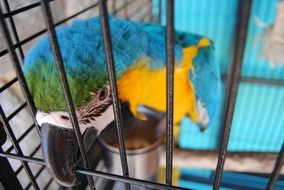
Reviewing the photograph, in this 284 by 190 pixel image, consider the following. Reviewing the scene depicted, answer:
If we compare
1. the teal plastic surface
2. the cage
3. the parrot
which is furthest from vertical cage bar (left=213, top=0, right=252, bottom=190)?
the teal plastic surface

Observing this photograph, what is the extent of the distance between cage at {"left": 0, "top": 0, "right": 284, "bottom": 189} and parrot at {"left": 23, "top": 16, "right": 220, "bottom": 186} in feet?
0.09

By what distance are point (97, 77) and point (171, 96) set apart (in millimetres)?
249

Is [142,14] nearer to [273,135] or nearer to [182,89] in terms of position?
[182,89]

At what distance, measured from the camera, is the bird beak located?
35 cm

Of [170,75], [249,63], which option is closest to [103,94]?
[170,75]

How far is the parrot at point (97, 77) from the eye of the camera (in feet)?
1.37

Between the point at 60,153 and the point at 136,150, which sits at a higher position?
the point at 60,153

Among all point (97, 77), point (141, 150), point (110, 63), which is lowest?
point (141, 150)

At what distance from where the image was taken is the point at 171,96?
27 cm

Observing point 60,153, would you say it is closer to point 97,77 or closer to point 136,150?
point 97,77

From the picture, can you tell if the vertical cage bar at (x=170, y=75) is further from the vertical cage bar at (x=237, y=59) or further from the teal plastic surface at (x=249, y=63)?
the teal plastic surface at (x=249, y=63)

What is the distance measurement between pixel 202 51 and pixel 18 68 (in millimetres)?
652

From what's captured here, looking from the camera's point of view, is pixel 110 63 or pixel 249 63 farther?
pixel 249 63

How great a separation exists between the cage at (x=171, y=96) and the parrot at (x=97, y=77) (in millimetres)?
29
